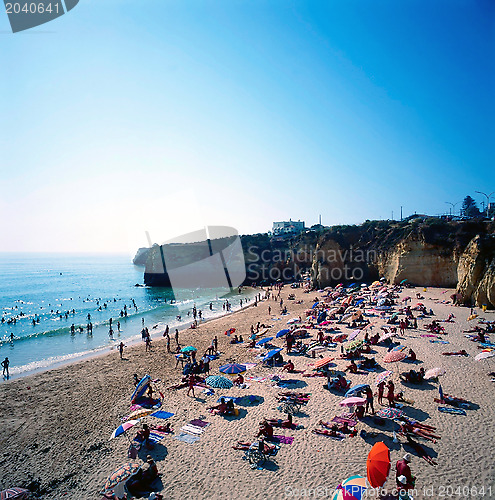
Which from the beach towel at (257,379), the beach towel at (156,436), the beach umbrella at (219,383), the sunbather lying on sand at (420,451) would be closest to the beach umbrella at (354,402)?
the sunbather lying on sand at (420,451)

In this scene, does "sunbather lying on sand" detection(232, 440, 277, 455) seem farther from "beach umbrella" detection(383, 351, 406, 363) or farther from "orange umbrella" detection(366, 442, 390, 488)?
"beach umbrella" detection(383, 351, 406, 363)

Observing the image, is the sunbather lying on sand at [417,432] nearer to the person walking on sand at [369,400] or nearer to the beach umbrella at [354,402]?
the person walking on sand at [369,400]

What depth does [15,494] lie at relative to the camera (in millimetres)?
7109

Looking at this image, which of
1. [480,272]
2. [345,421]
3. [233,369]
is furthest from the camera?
[480,272]

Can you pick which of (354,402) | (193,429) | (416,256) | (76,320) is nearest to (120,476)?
(193,429)

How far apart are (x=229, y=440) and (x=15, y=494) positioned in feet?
17.7

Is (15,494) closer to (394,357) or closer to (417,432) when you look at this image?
(417,432)

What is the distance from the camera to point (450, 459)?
23.9 feet

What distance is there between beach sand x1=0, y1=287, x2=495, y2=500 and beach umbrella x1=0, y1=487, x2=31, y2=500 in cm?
57

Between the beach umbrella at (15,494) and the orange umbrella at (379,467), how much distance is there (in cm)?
813

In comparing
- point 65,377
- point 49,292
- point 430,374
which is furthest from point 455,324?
point 49,292

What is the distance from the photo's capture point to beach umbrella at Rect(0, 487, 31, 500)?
6.98m

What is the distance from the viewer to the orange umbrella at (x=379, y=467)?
18.6 ft

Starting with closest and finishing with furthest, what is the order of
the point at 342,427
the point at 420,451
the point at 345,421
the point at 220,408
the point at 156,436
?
the point at 420,451
the point at 342,427
the point at 345,421
the point at 156,436
the point at 220,408
